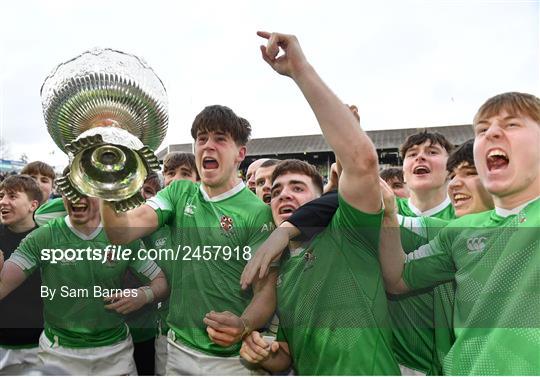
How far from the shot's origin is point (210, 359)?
1.91 meters

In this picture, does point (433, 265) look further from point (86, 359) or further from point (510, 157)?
point (86, 359)

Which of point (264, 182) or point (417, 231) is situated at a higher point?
point (264, 182)

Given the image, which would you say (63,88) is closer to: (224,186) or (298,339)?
(224,186)

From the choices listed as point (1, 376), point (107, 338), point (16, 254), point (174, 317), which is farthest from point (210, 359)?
point (1, 376)

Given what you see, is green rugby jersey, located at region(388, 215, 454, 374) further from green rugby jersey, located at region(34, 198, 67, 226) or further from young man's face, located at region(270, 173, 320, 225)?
green rugby jersey, located at region(34, 198, 67, 226)

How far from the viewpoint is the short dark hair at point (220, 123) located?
207 centimetres

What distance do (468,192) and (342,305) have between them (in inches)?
34.7

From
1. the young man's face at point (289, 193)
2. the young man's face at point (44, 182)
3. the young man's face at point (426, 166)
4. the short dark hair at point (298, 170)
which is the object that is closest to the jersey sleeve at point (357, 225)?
the young man's face at point (289, 193)

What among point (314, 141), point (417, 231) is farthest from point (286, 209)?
point (314, 141)

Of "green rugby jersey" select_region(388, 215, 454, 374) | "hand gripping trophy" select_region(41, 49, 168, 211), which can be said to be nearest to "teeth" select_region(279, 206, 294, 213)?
"green rugby jersey" select_region(388, 215, 454, 374)

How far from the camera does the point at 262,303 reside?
176 cm

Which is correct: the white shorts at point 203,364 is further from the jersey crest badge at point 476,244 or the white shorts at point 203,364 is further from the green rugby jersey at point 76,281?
the jersey crest badge at point 476,244

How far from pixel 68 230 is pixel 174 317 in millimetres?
767

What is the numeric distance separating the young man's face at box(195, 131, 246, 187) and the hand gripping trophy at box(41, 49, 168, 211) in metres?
0.41
